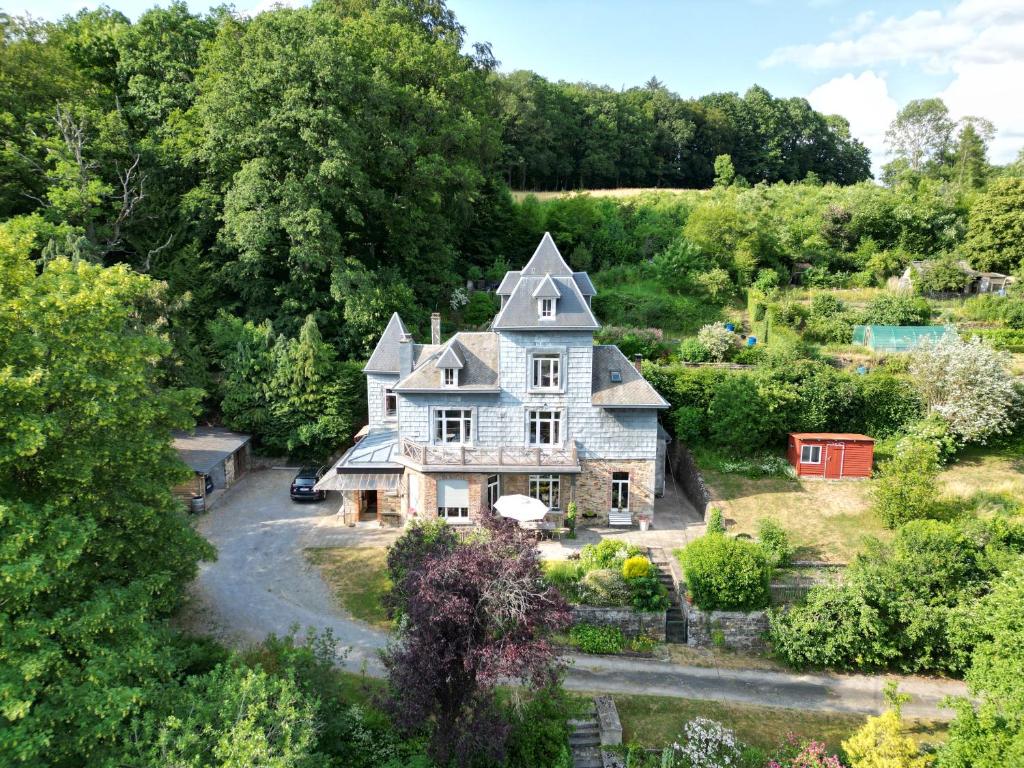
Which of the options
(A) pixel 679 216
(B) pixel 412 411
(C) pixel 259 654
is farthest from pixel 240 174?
(A) pixel 679 216

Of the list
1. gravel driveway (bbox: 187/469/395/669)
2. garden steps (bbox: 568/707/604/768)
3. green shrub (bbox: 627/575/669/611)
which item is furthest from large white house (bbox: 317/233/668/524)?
garden steps (bbox: 568/707/604/768)

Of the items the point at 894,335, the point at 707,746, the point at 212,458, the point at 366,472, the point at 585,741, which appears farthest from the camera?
the point at 894,335

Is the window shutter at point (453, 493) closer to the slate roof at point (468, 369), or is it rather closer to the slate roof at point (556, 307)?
the slate roof at point (468, 369)

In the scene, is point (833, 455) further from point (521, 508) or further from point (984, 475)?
point (521, 508)

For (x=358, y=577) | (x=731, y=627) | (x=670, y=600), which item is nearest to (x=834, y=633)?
(x=731, y=627)

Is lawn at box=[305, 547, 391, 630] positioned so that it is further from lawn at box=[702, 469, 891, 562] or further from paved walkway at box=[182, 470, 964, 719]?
lawn at box=[702, 469, 891, 562]

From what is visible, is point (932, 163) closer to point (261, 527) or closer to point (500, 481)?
point (500, 481)

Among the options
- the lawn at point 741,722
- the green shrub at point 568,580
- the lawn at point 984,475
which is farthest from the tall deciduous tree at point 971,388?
the green shrub at point 568,580
